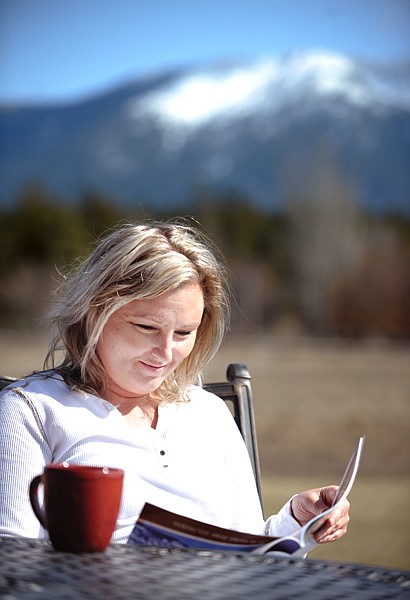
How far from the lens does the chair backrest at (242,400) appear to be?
1882 millimetres

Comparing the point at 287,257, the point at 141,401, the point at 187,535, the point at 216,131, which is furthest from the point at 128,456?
the point at 216,131

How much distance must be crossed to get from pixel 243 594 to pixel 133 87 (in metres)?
61.4

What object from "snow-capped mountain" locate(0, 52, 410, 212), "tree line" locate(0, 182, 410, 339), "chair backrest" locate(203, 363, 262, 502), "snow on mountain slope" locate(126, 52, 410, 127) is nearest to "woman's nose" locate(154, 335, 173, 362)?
"chair backrest" locate(203, 363, 262, 502)

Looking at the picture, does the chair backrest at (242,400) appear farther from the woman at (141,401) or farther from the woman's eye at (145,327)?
the woman's eye at (145,327)

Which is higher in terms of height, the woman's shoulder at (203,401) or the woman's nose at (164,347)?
the woman's nose at (164,347)

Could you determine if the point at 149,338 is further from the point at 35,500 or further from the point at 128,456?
the point at 35,500

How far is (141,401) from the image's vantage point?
159 centimetres

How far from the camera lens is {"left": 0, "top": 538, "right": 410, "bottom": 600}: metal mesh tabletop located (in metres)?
0.88

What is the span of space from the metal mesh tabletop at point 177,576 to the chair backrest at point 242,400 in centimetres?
82

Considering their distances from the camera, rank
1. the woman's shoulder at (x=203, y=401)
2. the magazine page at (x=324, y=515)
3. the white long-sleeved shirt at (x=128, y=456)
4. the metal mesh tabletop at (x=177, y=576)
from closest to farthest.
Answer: the metal mesh tabletop at (x=177, y=576)
the magazine page at (x=324, y=515)
the white long-sleeved shirt at (x=128, y=456)
the woman's shoulder at (x=203, y=401)

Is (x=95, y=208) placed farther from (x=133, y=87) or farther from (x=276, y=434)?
(x=133, y=87)

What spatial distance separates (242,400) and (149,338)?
0.48 metres

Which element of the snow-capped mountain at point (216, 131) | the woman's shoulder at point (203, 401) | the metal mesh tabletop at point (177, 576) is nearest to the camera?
the metal mesh tabletop at point (177, 576)

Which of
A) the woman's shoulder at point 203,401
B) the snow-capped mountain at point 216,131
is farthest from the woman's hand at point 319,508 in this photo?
the snow-capped mountain at point 216,131
